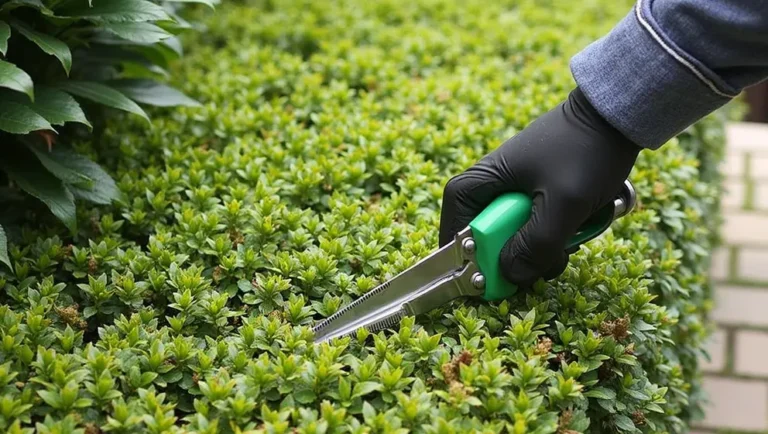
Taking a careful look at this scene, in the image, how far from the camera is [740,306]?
443cm

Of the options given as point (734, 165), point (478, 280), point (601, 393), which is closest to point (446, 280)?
point (478, 280)

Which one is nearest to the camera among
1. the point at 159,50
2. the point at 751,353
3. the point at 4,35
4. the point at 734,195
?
the point at 4,35

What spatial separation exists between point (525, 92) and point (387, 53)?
0.76m

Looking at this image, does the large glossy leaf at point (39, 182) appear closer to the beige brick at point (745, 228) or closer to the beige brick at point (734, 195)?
the beige brick at point (745, 228)

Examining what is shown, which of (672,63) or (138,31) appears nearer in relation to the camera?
(672,63)


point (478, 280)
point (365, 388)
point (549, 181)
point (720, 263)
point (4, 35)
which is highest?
point (4, 35)

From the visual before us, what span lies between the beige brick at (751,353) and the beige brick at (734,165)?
1673 mm

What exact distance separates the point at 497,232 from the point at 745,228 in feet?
11.6

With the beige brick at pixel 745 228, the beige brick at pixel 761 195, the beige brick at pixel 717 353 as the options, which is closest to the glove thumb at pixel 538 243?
the beige brick at pixel 717 353

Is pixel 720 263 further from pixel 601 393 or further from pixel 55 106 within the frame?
pixel 55 106

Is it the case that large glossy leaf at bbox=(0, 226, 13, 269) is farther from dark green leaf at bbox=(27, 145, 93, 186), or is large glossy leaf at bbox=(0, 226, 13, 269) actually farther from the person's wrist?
the person's wrist

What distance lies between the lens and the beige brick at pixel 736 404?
372cm

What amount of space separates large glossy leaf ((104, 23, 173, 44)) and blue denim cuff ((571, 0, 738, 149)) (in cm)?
127

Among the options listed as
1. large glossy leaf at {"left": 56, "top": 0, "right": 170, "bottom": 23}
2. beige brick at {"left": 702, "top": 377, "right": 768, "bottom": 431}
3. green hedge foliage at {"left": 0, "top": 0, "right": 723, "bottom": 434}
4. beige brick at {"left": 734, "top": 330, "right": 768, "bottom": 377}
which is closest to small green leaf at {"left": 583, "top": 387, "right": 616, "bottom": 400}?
green hedge foliage at {"left": 0, "top": 0, "right": 723, "bottom": 434}
